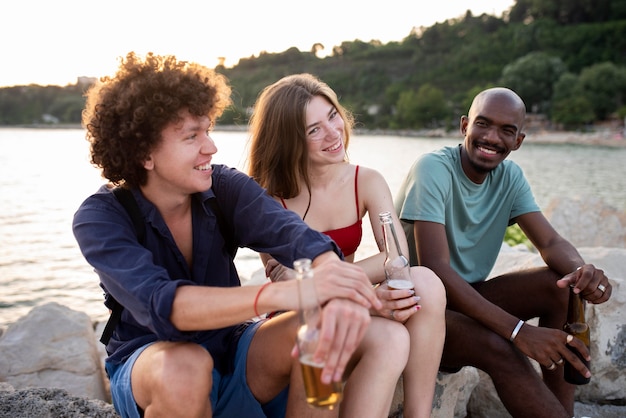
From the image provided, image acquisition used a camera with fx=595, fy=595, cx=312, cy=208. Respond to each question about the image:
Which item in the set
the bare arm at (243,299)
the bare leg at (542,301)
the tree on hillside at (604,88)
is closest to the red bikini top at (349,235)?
the bare leg at (542,301)

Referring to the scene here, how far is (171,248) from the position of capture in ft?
6.73

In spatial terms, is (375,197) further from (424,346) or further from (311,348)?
(311,348)

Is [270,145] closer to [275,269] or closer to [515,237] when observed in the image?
[275,269]

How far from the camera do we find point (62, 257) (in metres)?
10.8

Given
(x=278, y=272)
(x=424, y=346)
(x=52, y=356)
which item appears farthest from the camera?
(x=52, y=356)

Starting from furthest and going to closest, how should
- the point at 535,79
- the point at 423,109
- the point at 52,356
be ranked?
the point at 423,109 → the point at 535,79 → the point at 52,356

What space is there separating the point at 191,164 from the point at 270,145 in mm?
965

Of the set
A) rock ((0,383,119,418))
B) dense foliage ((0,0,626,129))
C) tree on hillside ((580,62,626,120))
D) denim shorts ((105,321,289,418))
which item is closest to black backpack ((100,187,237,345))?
denim shorts ((105,321,289,418))

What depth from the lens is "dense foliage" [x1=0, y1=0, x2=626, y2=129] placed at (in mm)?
56197

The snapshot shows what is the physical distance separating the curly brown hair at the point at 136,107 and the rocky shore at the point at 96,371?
3.48 feet

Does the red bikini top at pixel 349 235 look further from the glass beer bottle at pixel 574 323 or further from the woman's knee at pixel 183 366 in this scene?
the woman's knee at pixel 183 366

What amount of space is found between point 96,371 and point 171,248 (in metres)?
2.50

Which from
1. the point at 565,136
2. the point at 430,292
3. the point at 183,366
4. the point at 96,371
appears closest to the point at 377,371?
the point at 430,292

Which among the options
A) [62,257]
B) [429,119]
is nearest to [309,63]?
[429,119]
